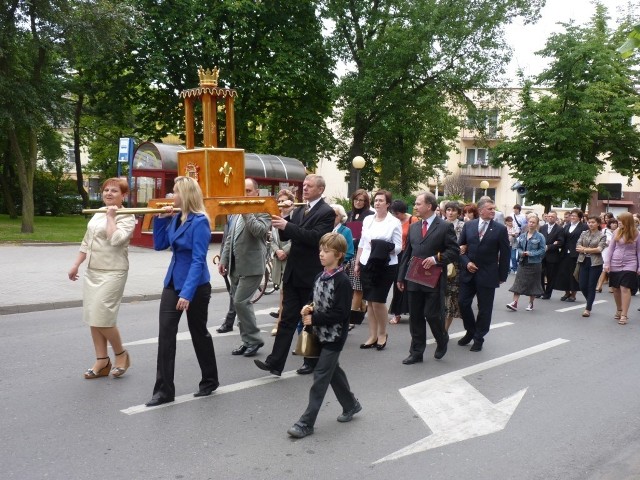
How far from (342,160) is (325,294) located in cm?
3076

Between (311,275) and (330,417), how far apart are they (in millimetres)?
1442

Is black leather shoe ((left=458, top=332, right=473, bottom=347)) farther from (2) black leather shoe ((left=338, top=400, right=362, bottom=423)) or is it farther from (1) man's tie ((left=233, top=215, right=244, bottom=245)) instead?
(2) black leather shoe ((left=338, top=400, right=362, bottom=423))

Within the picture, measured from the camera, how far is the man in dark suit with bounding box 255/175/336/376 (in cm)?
624

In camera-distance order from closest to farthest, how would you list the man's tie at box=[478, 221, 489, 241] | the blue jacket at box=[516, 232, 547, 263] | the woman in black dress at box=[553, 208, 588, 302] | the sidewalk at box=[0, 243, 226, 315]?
the man's tie at box=[478, 221, 489, 241] → the sidewalk at box=[0, 243, 226, 315] → the blue jacket at box=[516, 232, 547, 263] → the woman in black dress at box=[553, 208, 588, 302]

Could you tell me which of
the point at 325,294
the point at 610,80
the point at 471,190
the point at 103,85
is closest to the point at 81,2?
the point at 103,85

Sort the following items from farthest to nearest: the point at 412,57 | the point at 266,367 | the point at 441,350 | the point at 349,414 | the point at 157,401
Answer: the point at 412,57 < the point at 441,350 < the point at 266,367 < the point at 157,401 < the point at 349,414

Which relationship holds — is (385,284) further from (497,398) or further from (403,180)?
(403,180)

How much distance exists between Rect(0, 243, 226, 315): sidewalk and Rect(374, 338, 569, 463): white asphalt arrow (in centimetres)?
653

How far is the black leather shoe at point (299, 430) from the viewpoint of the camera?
4.88 meters

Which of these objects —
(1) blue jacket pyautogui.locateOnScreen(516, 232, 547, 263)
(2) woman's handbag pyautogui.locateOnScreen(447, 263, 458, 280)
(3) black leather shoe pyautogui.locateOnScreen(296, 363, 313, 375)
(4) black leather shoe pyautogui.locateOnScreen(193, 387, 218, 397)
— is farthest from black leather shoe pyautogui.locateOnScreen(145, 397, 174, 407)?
(1) blue jacket pyautogui.locateOnScreen(516, 232, 547, 263)

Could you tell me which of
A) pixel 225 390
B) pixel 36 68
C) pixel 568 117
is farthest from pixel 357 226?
pixel 568 117

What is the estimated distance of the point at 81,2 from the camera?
21.5 meters

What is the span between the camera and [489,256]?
8352mm

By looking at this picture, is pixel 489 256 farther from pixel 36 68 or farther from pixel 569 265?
pixel 36 68
